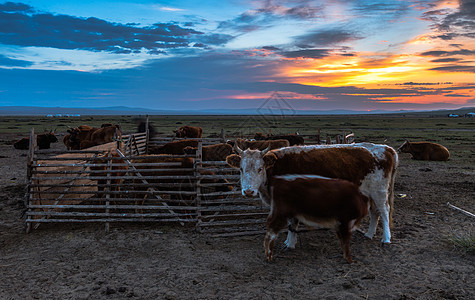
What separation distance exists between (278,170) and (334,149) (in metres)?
1.34

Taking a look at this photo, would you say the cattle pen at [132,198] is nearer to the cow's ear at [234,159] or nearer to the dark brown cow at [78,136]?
the cow's ear at [234,159]

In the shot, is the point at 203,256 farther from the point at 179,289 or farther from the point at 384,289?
the point at 384,289

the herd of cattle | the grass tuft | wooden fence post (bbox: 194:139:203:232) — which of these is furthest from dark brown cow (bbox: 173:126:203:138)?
the grass tuft

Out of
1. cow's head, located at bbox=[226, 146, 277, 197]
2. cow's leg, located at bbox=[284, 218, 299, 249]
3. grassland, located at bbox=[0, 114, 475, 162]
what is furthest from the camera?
grassland, located at bbox=[0, 114, 475, 162]

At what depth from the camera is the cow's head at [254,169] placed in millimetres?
5652

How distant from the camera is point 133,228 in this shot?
7531mm

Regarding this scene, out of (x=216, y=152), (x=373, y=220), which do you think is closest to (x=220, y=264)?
(x=373, y=220)

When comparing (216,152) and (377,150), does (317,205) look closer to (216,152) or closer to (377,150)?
(377,150)

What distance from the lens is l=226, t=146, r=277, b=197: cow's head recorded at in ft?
18.5

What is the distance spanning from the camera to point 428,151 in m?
18.5

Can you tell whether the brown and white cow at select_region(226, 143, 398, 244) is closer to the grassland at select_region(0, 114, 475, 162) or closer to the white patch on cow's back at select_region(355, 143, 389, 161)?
the white patch on cow's back at select_region(355, 143, 389, 161)

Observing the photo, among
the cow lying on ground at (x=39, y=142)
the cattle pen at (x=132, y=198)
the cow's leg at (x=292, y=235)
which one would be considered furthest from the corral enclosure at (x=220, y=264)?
the cow lying on ground at (x=39, y=142)

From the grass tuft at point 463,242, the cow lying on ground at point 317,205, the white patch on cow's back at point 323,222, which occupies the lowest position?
the grass tuft at point 463,242

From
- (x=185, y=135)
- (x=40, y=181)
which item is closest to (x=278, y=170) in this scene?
(x=40, y=181)
